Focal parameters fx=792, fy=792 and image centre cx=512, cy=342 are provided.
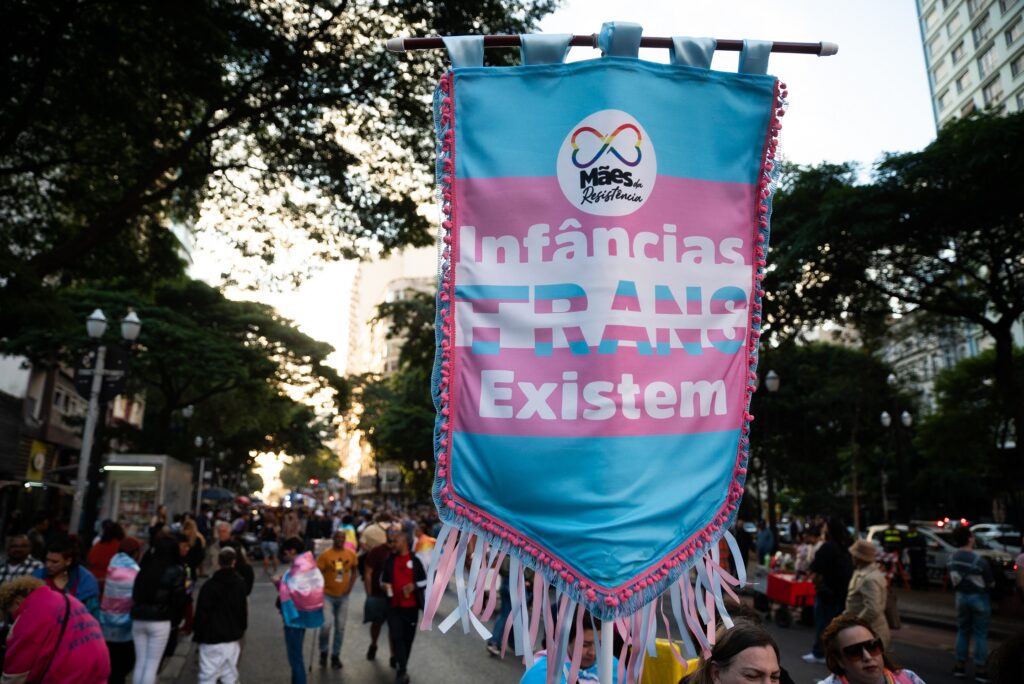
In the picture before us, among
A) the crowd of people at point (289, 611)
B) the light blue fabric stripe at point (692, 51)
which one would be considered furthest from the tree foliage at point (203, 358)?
the light blue fabric stripe at point (692, 51)

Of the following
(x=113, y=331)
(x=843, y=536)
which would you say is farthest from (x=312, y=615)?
(x=113, y=331)

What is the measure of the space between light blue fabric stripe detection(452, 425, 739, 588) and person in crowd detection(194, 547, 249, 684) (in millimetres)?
5639

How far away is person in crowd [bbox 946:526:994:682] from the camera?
9.59 meters

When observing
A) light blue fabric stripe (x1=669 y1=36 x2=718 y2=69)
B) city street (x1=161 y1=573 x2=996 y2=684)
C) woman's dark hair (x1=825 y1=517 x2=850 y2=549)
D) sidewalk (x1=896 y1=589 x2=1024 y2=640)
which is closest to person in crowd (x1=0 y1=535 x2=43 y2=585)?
city street (x1=161 y1=573 x2=996 y2=684)

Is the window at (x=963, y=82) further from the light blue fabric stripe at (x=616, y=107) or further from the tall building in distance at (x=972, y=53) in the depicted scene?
the light blue fabric stripe at (x=616, y=107)

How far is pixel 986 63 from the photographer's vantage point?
155 feet

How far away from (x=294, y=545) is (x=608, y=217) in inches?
302

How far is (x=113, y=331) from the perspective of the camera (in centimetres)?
2295

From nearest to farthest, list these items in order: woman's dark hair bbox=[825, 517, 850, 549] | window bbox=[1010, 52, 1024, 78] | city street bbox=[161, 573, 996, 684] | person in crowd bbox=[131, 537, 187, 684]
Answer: person in crowd bbox=[131, 537, 187, 684] → city street bbox=[161, 573, 996, 684] → woman's dark hair bbox=[825, 517, 850, 549] → window bbox=[1010, 52, 1024, 78]

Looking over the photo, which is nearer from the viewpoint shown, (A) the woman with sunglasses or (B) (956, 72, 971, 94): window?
(A) the woman with sunglasses

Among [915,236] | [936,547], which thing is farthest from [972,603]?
[936,547]

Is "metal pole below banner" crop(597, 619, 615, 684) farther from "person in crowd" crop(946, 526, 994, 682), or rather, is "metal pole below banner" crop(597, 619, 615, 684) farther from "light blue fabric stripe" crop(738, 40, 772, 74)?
"person in crowd" crop(946, 526, 994, 682)

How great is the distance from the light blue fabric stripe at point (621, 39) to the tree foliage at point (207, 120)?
7174 millimetres

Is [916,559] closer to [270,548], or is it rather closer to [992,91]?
[270,548]
